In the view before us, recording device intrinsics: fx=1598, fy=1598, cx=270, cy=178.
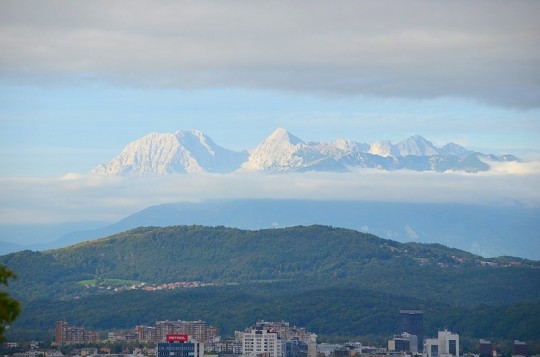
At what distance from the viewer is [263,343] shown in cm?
12531

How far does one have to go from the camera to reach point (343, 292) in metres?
170

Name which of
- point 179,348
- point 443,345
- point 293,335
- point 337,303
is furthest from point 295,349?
point 337,303

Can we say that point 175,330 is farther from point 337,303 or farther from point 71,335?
point 337,303

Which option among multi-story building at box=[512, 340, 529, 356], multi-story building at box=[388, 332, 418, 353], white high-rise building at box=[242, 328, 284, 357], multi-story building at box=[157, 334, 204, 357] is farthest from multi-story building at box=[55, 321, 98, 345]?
multi-story building at box=[512, 340, 529, 356]

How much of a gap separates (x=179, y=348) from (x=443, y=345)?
24.3 metres

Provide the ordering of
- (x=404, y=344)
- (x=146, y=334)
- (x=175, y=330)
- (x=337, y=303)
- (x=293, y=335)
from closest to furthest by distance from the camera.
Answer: (x=404, y=344)
(x=293, y=335)
(x=175, y=330)
(x=146, y=334)
(x=337, y=303)

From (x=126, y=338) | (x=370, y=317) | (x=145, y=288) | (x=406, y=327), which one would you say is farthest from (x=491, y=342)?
(x=145, y=288)

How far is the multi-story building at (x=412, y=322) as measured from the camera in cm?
14662

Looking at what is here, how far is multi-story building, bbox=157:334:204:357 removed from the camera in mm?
113250

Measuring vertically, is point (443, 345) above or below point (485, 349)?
above

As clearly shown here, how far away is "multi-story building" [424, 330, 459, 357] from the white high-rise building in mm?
11641

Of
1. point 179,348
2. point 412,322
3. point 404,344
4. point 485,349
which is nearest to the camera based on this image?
point 179,348

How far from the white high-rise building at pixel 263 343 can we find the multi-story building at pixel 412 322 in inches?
915

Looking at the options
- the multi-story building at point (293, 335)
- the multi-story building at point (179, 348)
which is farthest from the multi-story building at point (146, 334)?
the multi-story building at point (179, 348)
